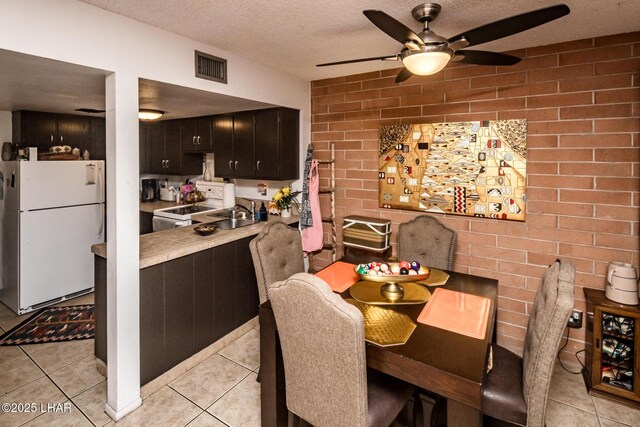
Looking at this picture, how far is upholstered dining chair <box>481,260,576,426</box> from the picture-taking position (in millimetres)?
1345

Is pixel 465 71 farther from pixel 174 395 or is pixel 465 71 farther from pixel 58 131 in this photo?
pixel 58 131

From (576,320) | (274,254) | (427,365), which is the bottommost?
(576,320)

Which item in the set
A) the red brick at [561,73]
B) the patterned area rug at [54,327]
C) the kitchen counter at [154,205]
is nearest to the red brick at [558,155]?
the red brick at [561,73]

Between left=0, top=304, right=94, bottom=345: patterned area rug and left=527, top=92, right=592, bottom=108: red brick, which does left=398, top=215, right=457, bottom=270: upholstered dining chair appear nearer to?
left=527, top=92, right=592, bottom=108: red brick

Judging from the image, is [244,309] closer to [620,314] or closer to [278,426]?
[278,426]

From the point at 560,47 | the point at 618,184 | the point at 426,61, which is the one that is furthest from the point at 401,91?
the point at 618,184

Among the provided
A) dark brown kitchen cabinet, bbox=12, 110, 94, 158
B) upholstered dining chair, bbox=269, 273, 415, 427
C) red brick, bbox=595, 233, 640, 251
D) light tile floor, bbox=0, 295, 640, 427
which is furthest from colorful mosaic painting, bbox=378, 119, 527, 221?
dark brown kitchen cabinet, bbox=12, 110, 94, 158

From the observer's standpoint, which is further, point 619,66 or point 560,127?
point 560,127

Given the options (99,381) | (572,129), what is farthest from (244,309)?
(572,129)

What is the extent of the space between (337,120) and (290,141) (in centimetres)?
A: 53

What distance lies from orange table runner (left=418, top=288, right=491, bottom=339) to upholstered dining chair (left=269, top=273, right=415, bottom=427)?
1.29 ft

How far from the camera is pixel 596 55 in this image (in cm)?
229

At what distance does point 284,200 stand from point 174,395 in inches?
76.8

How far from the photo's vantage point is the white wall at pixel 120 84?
1.70m
